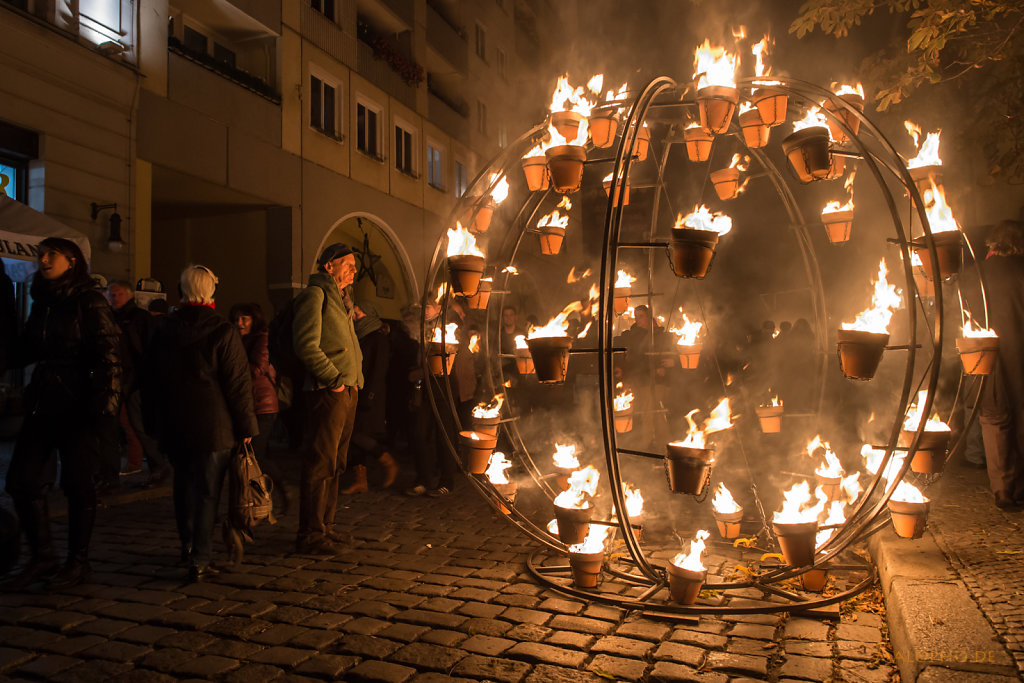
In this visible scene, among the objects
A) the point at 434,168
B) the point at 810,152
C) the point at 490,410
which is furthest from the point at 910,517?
the point at 434,168

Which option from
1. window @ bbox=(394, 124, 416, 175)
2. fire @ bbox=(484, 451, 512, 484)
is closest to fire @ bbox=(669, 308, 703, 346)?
fire @ bbox=(484, 451, 512, 484)

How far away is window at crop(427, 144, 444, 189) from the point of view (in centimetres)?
1964

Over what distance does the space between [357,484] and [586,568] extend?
3499 millimetres

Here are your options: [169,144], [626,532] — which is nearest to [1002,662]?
[626,532]

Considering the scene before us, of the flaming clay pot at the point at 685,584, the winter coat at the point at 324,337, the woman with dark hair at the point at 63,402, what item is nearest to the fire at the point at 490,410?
the winter coat at the point at 324,337

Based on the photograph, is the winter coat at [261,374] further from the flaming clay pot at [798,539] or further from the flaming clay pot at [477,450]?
the flaming clay pot at [798,539]

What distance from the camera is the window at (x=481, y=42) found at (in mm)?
22078

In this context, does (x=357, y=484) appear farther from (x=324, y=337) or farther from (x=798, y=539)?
(x=798, y=539)

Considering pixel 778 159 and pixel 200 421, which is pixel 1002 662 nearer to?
pixel 200 421

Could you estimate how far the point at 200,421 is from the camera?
166 inches

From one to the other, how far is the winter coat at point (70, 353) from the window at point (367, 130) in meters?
12.7

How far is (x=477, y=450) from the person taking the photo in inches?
172

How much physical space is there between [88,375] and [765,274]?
16.0 m

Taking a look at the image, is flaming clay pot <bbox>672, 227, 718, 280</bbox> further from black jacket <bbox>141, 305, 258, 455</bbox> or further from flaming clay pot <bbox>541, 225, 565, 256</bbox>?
black jacket <bbox>141, 305, 258, 455</bbox>
